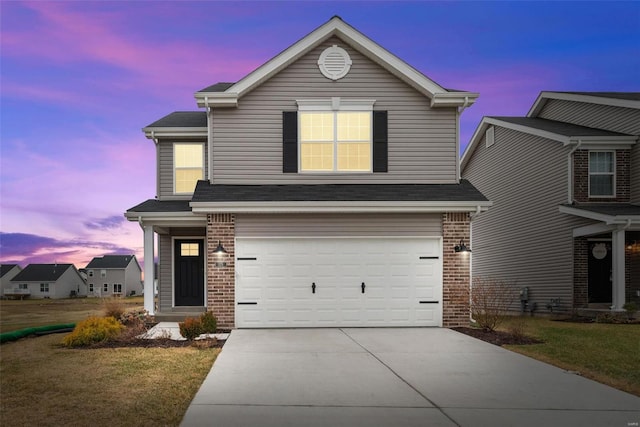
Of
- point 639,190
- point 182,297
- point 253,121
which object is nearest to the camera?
point 253,121

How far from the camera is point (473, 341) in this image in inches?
454

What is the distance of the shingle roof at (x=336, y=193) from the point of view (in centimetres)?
1334

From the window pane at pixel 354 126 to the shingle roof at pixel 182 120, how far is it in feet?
16.4

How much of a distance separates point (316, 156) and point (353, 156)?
106 cm

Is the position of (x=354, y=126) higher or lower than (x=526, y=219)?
higher

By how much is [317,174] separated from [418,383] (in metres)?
7.92

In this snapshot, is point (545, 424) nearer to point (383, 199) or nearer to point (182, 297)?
point (383, 199)

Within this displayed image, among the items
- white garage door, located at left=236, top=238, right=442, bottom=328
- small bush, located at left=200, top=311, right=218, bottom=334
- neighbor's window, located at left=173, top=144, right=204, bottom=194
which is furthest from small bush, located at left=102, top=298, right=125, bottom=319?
neighbor's window, located at left=173, top=144, right=204, bottom=194

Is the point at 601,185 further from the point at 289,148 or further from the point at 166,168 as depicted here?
the point at 166,168

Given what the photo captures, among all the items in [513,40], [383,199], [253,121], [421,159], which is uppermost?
[513,40]

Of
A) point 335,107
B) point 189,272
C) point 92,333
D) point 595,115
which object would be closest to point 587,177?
point 595,115

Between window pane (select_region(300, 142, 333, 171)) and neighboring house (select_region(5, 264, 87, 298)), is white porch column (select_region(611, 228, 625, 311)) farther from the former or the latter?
neighboring house (select_region(5, 264, 87, 298))

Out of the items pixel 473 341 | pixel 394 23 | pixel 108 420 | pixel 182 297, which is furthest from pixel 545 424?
pixel 394 23

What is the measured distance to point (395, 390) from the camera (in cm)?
710
